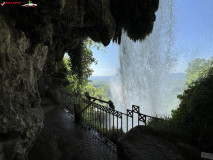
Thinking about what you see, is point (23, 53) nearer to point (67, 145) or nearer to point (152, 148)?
point (67, 145)

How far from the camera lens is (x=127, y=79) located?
44.1ft

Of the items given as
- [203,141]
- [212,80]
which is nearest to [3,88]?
[203,141]

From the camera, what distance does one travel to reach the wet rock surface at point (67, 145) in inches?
133

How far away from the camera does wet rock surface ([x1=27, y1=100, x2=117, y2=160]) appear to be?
338 centimetres

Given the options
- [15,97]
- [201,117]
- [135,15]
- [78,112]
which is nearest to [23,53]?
[15,97]

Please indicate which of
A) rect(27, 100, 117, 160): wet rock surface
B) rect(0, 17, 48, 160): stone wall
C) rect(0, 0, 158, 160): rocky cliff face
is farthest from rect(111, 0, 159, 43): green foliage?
rect(27, 100, 117, 160): wet rock surface

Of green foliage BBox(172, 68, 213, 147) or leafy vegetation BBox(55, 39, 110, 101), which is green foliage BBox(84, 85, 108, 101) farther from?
green foliage BBox(172, 68, 213, 147)

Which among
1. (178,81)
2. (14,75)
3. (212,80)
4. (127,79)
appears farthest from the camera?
(127,79)

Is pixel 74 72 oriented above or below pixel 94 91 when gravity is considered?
above

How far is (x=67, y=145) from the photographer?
3.87m

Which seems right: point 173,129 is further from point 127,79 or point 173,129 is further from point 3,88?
point 127,79

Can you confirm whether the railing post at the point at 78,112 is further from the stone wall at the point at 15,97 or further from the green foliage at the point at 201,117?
the green foliage at the point at 201,117

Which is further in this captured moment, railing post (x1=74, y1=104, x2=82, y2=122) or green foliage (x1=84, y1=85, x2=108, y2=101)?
green foliage (x1=84, y1=85, x2=108, y2=101)

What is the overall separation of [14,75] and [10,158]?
5.28 ft
